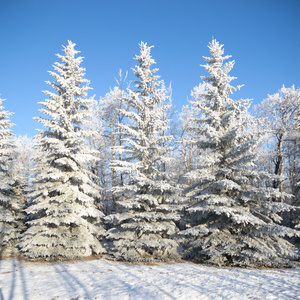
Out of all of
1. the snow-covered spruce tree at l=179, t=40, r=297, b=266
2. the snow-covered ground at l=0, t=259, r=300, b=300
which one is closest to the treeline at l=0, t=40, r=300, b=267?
the snow-covered spruce tree at l=179, t=40, r=297, b=266

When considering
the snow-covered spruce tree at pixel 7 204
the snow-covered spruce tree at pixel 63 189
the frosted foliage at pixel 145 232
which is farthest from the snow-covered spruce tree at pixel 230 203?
the snow-covered spruce tree at pixel 7 204

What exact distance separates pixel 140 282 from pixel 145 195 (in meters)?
4.33

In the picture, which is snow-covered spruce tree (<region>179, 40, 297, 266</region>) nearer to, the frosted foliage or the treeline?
the treeline

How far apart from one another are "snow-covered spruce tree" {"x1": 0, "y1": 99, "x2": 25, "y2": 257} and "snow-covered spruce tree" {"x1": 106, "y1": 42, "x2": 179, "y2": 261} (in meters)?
5.93

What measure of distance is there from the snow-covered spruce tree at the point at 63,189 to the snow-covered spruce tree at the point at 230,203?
5564 millimetres

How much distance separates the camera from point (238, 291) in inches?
266

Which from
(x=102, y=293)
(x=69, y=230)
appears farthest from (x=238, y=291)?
(x=69, y=230)

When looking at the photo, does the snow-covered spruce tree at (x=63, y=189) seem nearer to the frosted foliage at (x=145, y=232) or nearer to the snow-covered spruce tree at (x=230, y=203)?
the frosted foliage at (x=145, y=232)

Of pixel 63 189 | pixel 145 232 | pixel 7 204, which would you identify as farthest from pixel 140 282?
pixel 7 204

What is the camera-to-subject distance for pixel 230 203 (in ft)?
35.3

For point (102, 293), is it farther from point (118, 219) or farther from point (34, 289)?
point (118, 219)

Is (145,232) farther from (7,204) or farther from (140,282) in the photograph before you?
(7,204)

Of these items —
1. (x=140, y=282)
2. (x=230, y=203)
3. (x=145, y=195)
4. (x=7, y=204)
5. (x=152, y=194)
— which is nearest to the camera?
(x=140, y=282)

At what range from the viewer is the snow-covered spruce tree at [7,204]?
12.7 meters
